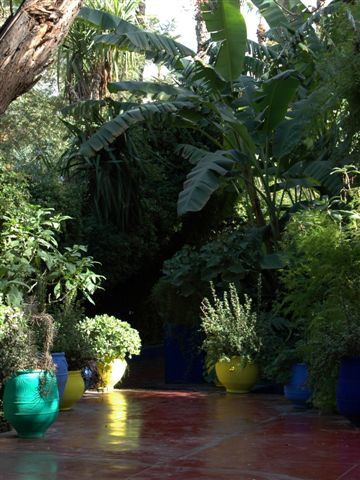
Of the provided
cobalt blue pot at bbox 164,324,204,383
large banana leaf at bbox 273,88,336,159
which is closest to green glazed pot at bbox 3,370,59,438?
cobalt blue pot at bbox 164,324,204,383

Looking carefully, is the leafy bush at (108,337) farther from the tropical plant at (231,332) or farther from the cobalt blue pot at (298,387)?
the cobalt blue pot at (298,387)

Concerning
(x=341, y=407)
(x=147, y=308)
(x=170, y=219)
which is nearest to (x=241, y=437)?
(x=341, y=407)

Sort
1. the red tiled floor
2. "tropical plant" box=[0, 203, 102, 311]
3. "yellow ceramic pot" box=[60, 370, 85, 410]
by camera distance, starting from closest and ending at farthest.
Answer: the red tiled floor, "tropical plant" box=[0, 203, 102, 311], "yellow ceramic pot" box=[60, 370, 85, 410]

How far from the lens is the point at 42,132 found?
27.8 metres

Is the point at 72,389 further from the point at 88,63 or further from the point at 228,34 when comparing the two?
the point at 88,63

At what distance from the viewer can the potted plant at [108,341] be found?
10.8 metres

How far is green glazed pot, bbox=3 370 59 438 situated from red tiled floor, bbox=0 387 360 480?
7.4 inches

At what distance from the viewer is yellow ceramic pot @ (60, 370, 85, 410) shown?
9711mm

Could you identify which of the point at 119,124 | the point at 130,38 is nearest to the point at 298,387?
the point at 119,124

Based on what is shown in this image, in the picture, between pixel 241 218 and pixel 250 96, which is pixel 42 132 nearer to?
pixel 241 218

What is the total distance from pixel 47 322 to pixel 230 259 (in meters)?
4.22

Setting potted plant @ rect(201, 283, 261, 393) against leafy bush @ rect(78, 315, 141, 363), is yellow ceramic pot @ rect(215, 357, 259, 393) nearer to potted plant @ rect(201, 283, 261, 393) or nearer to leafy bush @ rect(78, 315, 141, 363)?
potted plant @ rect(201, 283, 261, 393)

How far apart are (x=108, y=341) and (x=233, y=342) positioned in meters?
1.59

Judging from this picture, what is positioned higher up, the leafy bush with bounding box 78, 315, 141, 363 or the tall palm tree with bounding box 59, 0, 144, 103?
the tall palm tree with bounding box 59, 0, 144, 103
